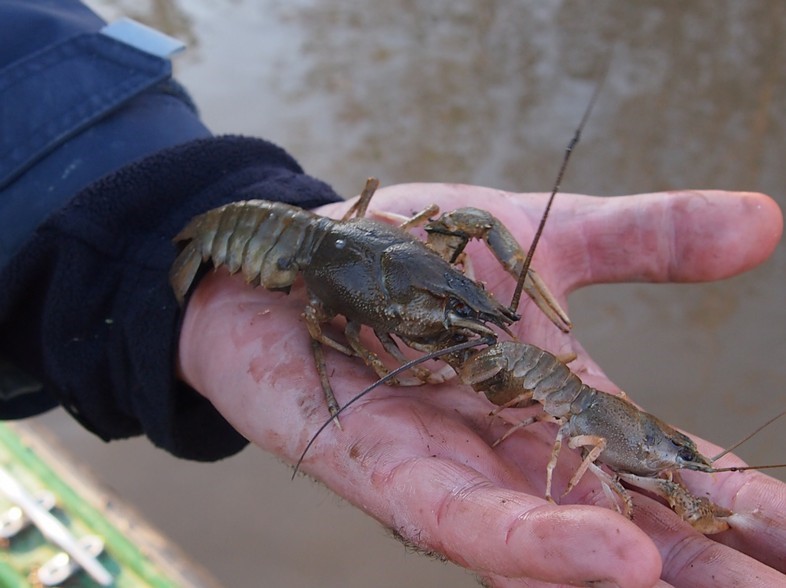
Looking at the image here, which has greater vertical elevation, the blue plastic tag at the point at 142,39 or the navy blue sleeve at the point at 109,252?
the blue plastic tag at the point at 142,39

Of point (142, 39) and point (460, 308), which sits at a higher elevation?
point (142, 39)

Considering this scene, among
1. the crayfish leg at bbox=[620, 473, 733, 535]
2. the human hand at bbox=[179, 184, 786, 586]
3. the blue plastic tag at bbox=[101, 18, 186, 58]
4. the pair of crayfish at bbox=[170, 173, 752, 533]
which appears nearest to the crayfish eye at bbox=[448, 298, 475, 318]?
the pair of crayfish at bbox=[170, 173, 752, 533]

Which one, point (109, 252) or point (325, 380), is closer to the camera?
point (325, 380)

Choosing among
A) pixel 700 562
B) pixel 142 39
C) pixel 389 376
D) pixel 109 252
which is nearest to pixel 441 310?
pixel 389 376

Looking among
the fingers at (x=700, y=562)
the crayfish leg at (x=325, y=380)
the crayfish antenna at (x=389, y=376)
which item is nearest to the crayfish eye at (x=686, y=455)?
the fingers at (x=700, y=562)

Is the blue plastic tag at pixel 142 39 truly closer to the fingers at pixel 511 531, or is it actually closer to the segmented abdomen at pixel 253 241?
the segmented abdomen at pixel 253 241

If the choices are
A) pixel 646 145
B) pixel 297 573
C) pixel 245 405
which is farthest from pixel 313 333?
pixel 646 145

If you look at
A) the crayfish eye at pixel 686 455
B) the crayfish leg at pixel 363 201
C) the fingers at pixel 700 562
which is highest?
the crayfish leg at pixel 363 201

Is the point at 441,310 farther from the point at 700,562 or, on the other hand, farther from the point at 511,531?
the point at 700,562
